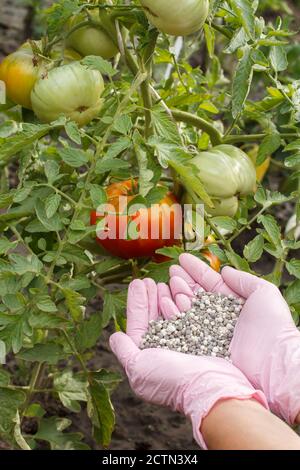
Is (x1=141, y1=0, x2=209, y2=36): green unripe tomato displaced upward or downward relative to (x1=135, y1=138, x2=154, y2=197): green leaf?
upward

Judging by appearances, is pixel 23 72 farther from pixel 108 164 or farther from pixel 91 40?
pixel 108 164

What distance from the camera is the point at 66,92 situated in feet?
4.43

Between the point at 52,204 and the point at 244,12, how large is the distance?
0.44m

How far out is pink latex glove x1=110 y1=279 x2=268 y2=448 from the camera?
3.95 feet

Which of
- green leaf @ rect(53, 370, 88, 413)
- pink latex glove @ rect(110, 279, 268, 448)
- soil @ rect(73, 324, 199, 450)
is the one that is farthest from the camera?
soil @ rect(73, 324, 199, 450)

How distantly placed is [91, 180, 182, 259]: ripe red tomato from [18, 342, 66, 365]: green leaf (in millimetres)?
207

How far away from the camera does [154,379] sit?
1275mm

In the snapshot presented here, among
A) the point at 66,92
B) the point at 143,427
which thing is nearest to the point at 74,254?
the point at 66,92

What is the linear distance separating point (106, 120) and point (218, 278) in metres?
0.37

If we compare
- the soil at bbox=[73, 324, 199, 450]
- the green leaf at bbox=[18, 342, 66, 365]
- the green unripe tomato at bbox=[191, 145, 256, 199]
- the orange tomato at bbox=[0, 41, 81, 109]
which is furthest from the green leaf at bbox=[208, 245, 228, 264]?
the soil at bbox=[73, 324, 199, 450]

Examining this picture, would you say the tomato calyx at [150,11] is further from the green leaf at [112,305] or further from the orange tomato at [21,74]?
the green leaf at [112,305]

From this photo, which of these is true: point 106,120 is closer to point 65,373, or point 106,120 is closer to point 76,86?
point 76,86

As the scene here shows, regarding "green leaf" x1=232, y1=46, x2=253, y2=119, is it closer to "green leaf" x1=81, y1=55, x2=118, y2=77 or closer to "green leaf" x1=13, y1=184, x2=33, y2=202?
"green leaf" x1=81, y1=55, x2=118, y2=77

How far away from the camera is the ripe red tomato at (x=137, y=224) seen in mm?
1356
